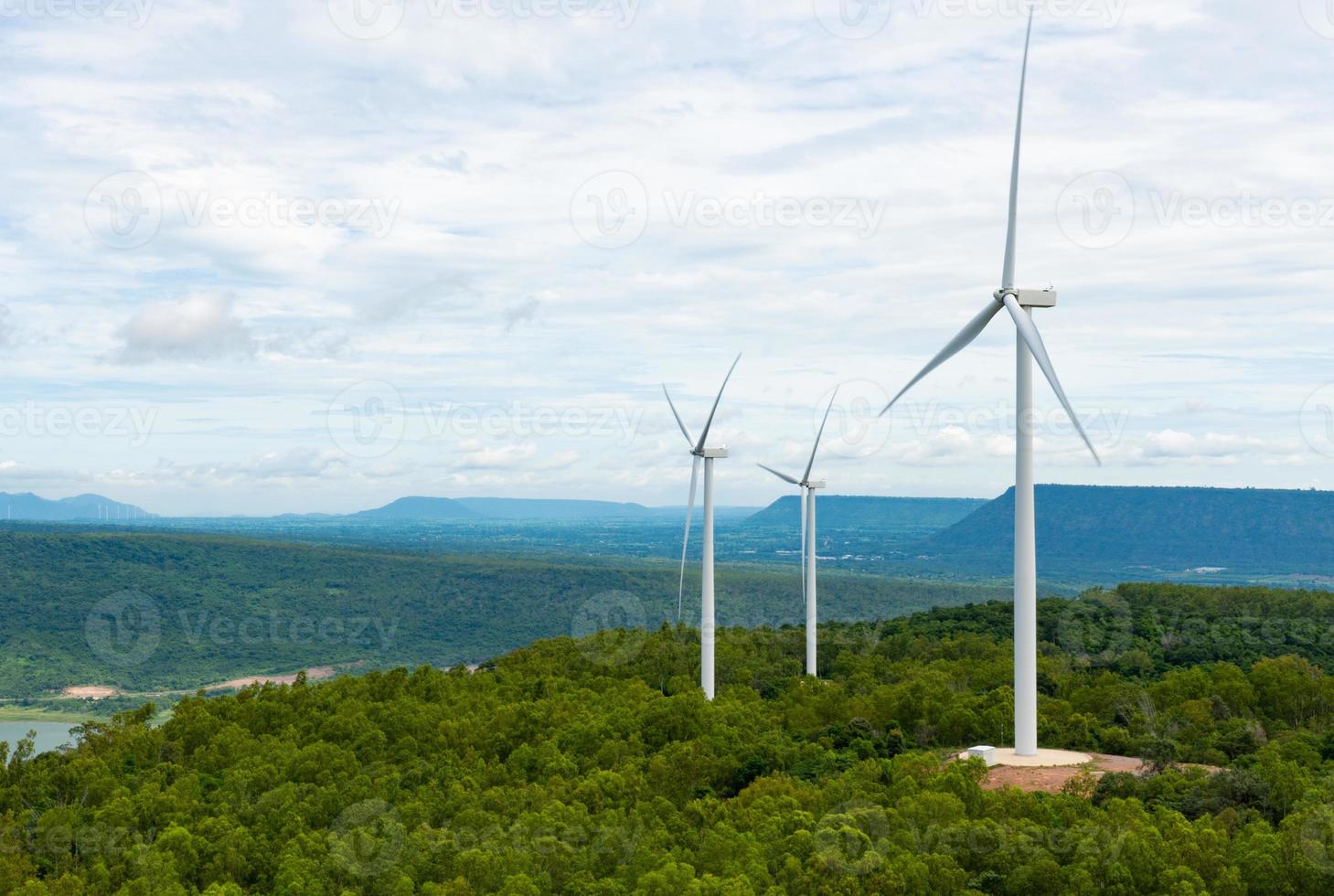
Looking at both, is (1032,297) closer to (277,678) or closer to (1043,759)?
(1043,759)

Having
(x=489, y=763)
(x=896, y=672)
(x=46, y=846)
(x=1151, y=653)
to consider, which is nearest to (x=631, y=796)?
(x=489, y=763)

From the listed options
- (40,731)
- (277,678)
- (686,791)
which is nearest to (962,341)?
(686,791)

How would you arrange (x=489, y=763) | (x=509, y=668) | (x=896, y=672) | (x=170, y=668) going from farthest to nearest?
(x=170, y=668), (x=509, y=668), (x=896, y=672), (x=489, y=763)

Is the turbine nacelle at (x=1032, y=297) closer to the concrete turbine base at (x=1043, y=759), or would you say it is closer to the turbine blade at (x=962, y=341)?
the turbine blade at (x=962, y=341)

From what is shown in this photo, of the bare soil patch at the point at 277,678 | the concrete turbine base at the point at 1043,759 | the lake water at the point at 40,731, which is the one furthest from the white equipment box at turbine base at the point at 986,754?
the bare soil patch at the point at 277,678

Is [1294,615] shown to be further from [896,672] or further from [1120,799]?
[1120,799]

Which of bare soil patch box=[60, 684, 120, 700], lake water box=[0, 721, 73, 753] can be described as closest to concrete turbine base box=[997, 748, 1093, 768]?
lake water box=[0, 721, 73, 753]
